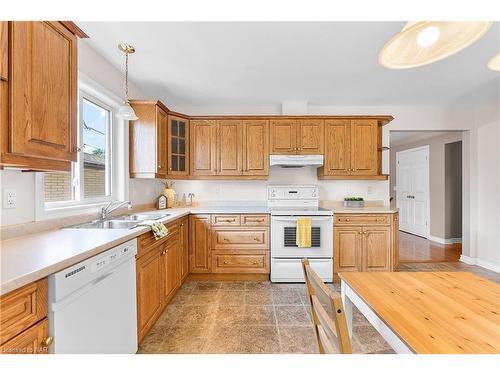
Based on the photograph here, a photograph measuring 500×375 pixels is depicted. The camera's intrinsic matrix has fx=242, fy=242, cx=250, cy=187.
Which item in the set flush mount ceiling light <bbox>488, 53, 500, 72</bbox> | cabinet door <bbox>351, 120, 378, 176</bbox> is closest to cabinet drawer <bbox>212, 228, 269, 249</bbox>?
cabinet door <bbox>351, 120, 378, 176</bbox>

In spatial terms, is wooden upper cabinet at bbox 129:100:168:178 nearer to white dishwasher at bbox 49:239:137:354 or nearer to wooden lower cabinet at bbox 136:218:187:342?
wooden lower cabinet at bbox 136:218:187:342

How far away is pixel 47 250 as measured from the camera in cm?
118

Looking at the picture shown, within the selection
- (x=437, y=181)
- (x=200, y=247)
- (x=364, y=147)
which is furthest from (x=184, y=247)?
(x=437, y=181)

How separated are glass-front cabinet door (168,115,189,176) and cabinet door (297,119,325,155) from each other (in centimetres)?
159

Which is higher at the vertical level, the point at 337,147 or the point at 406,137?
the point at 406,137

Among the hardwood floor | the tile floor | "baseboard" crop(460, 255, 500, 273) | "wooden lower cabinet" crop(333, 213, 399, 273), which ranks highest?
"wooden lower cabinet" crop(333, 213, 399, 273)

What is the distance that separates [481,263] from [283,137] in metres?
3.51

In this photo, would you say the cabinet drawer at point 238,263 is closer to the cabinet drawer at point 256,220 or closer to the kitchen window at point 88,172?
the cabinet drawer at point 256,220

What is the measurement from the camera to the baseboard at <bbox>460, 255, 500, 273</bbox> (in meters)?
3.42

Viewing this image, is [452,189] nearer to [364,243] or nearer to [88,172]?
[364,243]

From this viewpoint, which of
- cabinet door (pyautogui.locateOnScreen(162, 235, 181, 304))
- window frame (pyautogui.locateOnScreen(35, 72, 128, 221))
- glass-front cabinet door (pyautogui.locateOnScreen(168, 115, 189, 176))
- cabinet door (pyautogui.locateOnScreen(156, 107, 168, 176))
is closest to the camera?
window frame (pyautogui.locateOnScreen(35, 72, 128, 221))

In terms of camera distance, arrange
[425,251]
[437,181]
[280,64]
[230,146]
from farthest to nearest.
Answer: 1. [437,181]
2. [425,251]
3. [230,146]
4. [280,64]

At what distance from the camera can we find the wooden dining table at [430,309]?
0.68m
